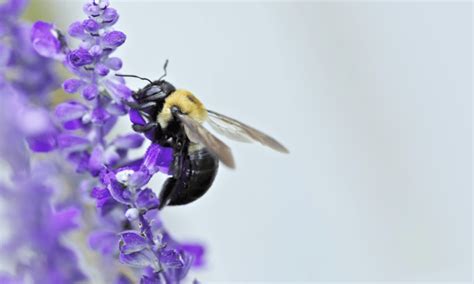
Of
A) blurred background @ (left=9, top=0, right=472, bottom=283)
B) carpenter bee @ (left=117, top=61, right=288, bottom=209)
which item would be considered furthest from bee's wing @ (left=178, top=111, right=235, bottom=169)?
blurred background @ (left=9, top=0, right=472, bottom=283)

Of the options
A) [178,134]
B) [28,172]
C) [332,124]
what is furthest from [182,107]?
[332,124]

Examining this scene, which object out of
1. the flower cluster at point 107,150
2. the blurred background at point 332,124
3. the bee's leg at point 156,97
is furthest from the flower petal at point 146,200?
the blurred background at point 332,124

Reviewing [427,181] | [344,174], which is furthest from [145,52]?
[427,181]

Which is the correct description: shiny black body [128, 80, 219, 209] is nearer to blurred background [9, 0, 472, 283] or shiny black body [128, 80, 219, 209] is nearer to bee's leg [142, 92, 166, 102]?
bee's leg [142, 92, 166, 102]

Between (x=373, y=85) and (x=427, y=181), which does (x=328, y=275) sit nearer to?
(x=427, y=181)

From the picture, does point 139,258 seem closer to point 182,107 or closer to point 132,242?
point 132,242
